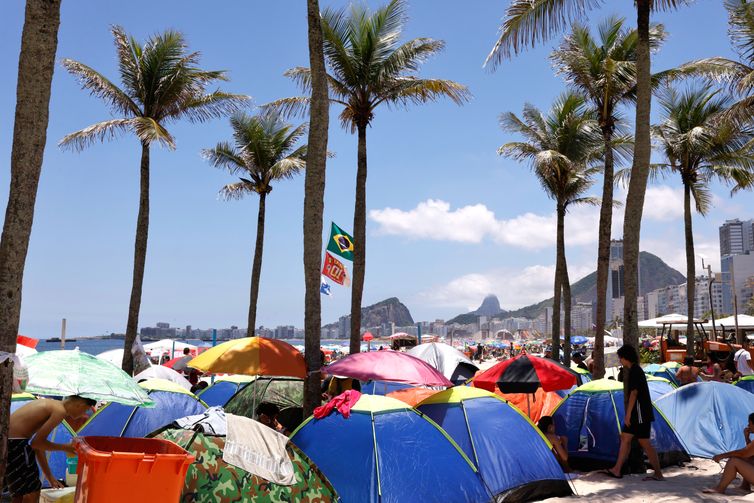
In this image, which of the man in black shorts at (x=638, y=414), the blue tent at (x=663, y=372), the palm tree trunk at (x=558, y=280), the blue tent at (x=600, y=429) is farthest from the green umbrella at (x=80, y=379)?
the palm tree trunk at (x=558, y=280)

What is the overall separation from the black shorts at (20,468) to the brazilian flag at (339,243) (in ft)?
31.9

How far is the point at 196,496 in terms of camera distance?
5.84m

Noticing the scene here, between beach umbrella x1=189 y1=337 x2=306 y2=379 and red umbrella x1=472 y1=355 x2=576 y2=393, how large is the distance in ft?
Result: 10.7

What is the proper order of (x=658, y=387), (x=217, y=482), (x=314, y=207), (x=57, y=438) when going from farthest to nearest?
(x=658, y=387)
(x=314, y=207)
(x=57, y=438)
(x=217, y=482)

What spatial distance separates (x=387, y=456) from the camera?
7082 millimetres

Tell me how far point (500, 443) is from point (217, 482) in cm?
371

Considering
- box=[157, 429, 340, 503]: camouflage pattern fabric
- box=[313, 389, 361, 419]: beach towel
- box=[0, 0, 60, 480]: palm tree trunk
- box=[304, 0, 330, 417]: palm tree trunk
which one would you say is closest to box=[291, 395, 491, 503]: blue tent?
box=[313, 389, 361, 419]: beach towel

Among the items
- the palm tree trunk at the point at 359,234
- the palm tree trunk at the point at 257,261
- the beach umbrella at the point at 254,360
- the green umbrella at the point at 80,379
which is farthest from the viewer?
the palm tree trunk at the point at 257,261

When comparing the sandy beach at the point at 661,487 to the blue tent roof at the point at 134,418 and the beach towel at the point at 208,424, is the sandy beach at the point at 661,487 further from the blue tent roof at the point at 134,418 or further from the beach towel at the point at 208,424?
the blue tent roof at the point at 134,418

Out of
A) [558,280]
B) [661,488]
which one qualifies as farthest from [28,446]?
[558,280]

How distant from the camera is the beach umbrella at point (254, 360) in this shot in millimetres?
9156

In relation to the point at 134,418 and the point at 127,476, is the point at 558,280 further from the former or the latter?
the point at 127,476

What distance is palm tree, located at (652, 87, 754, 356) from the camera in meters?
21.9

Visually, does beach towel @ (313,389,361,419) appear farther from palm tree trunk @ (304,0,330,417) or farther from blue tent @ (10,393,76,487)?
blue tent @ (10,393,76,487)
